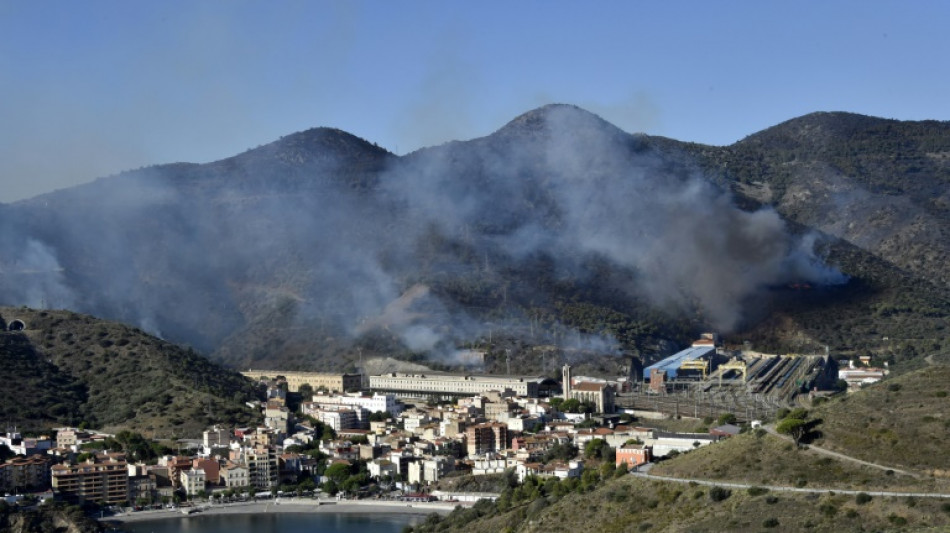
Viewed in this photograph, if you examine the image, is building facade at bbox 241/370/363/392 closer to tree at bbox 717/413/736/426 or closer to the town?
the town

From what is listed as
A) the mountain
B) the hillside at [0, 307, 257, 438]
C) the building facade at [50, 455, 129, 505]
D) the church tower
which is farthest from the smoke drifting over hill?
the building facade at [50, 455, 129, 505]

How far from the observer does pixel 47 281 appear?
297 feet

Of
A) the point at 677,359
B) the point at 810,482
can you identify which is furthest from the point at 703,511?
the point at 677,359

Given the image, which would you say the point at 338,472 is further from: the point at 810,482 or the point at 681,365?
the point at 681,365

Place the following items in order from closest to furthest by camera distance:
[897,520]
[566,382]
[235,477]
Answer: [897,520] < [235,477] < [566,382]

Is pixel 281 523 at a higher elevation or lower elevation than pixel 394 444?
lower

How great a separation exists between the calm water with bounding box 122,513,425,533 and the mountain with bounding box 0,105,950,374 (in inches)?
1097

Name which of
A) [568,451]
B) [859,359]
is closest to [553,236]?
[859,359]

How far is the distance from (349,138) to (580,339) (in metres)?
48.9

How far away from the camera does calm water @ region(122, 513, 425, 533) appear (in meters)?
44.0

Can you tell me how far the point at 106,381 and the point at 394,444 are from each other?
15.7m

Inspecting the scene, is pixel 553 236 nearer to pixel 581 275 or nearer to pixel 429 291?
pixel 581 275

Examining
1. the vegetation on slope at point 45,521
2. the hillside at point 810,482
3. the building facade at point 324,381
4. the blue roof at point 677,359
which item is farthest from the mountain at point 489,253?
the hillside at point 810,482

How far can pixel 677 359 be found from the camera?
7356 cm
